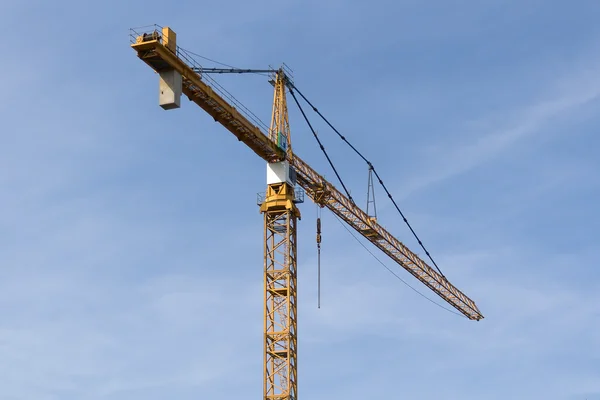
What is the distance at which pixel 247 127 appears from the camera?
86.7 meters

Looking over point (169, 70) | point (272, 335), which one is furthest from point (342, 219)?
point (169, 70)

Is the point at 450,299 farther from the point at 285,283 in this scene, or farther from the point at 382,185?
the point at 285,283

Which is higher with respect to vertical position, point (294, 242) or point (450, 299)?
point (450, 299)

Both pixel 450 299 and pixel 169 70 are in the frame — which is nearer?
pixel 169 70

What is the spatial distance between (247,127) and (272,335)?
56.1 ft

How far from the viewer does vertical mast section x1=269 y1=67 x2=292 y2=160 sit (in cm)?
9412

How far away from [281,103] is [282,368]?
2252cm

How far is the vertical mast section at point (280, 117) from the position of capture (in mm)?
94125

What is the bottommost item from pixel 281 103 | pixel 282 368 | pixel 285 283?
pixel 282 368

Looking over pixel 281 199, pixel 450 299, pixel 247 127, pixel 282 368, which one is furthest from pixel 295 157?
pixel 450 299

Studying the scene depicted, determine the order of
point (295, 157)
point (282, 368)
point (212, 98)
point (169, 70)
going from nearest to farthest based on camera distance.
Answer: point (169, 70)
point (212, 98)
point (282, 368)
point (295, 157)

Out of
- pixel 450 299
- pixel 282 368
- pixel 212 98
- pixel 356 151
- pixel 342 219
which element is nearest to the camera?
pixel 212 98

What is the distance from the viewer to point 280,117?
96.4 metres

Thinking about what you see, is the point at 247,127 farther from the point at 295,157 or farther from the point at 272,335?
the point at 272,335
